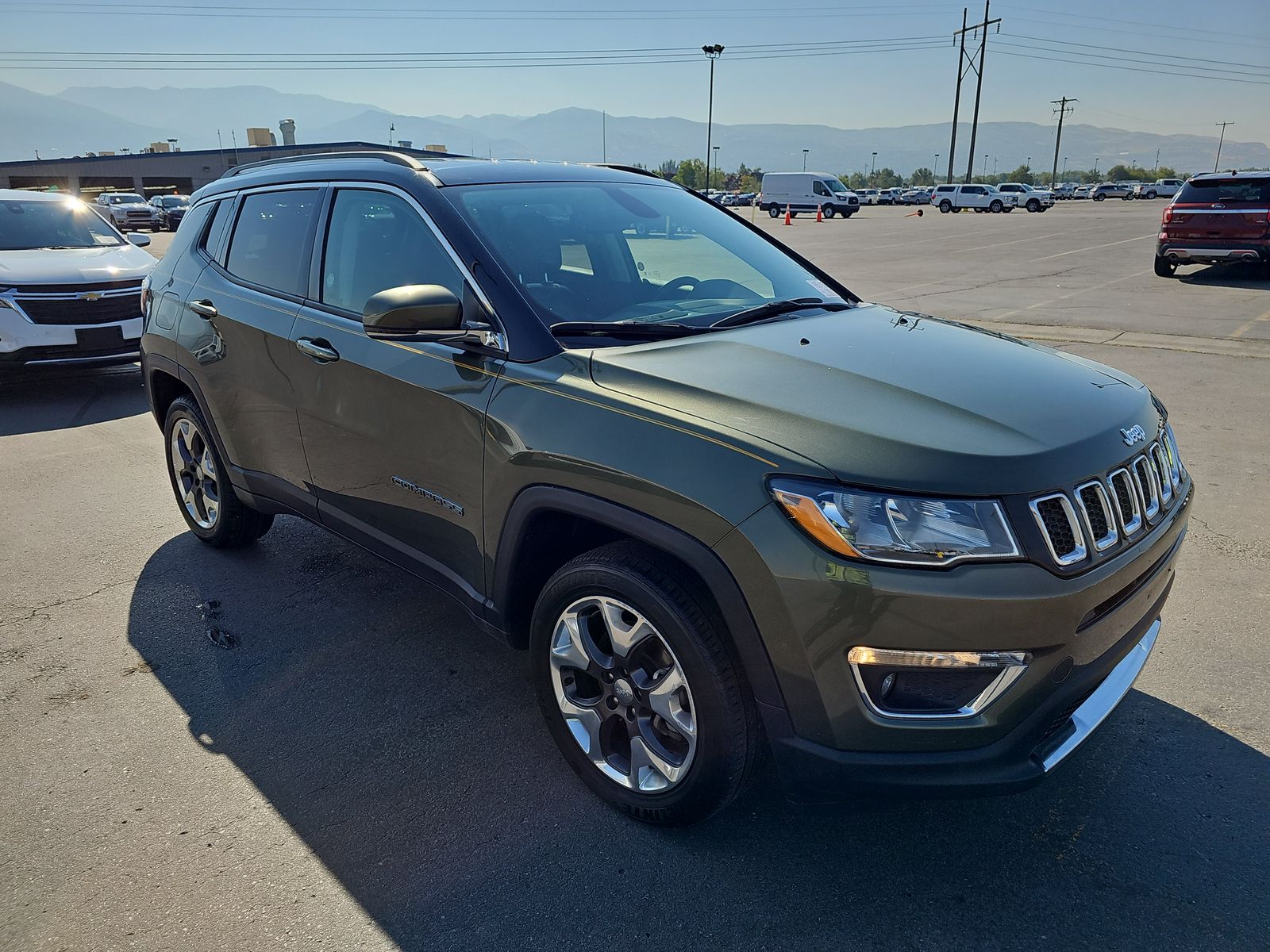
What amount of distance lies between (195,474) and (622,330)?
2947mm

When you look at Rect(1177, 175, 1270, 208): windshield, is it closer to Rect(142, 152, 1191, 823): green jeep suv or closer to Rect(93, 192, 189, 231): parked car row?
Rect(142, 152, 1191, 823): green jeep suv

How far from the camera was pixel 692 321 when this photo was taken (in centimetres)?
294

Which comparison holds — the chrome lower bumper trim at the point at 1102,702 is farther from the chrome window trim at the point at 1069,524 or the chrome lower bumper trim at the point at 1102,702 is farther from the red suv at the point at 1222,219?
the red suv at the point at 1222,219

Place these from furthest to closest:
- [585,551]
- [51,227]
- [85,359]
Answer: [51,227] < [85,359] < [585,551]

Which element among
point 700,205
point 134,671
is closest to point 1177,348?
point 700,205

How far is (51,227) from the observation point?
9.18 m

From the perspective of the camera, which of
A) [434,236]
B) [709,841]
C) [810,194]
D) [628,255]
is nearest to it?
[709,841]

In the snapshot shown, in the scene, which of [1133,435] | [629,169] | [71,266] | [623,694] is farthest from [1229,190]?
[71,266]

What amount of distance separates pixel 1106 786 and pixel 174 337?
440 centimetres

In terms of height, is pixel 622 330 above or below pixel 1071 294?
above

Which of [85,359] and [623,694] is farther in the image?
[85,359]

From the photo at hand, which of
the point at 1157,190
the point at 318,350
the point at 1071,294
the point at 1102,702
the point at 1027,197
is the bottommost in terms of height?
the point at 1102,702

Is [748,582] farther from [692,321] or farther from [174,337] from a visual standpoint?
[174,337]

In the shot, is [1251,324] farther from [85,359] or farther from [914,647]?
[85,359]
